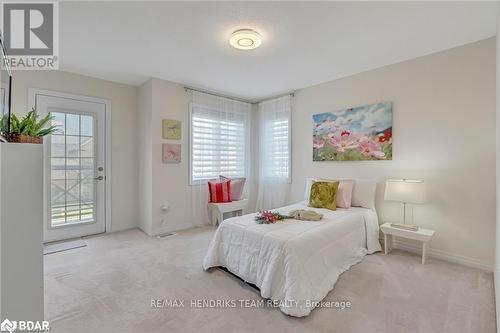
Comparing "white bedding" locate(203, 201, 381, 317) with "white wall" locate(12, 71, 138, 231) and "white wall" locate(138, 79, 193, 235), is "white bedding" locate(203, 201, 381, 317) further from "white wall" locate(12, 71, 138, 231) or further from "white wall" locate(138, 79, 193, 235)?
"white wall" locate(12, 71, 138, 231)

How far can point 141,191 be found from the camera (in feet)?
13.4

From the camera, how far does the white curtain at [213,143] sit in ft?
13.9

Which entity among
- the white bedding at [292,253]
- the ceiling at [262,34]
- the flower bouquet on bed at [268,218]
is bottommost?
the white bedding at [292,253]

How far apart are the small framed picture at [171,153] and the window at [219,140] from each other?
9.8 inches

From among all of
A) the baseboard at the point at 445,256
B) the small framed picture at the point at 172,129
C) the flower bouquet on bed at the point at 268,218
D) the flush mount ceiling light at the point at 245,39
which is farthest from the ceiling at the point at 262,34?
the baseboard at the point at 445,256

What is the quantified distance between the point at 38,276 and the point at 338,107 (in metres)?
3.89

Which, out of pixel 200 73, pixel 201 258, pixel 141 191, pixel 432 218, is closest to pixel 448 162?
pixel 432 218

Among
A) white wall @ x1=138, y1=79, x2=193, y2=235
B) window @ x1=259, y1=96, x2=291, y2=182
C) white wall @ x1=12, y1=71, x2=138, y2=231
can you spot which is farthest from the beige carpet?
window @ x1=259, y1=96, x2=291, y2=182

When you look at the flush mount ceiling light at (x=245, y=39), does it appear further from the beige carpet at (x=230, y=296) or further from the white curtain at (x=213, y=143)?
the beige carpet at (x=230, y=296)

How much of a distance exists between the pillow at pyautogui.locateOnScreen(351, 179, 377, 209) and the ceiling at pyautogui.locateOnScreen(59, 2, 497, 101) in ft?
5.37

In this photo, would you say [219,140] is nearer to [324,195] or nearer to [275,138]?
[275,138]

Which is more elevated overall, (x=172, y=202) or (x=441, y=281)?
(x=172, y=202)

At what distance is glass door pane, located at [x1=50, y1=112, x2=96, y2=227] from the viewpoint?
3.41m

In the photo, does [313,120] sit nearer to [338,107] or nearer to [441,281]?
[338,107]
